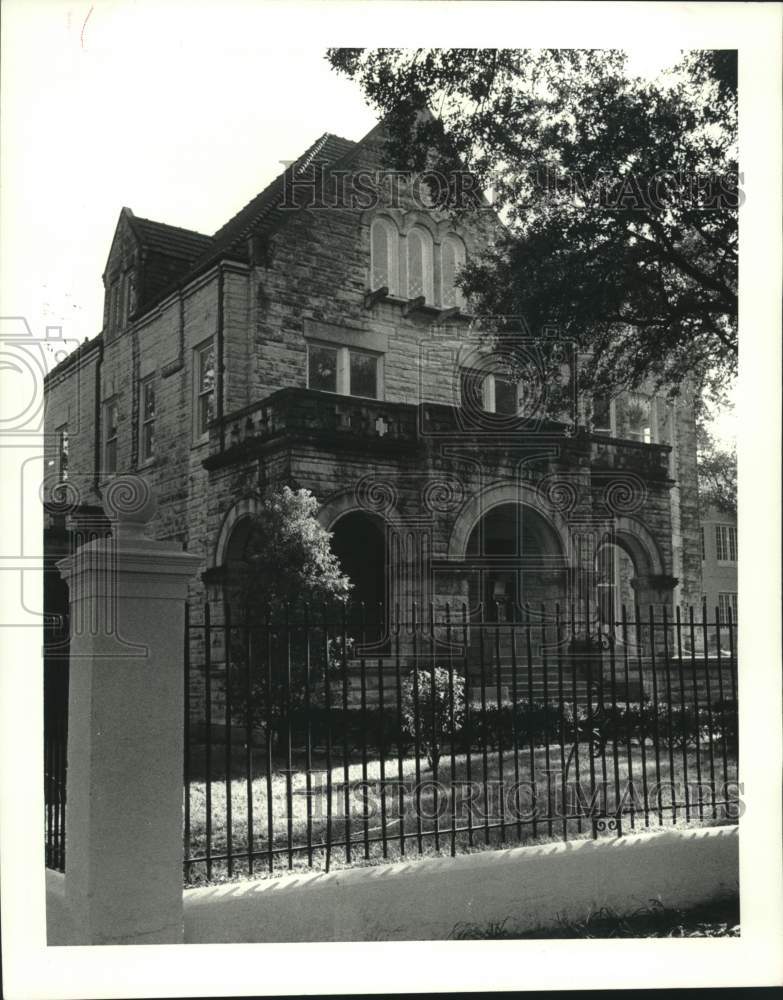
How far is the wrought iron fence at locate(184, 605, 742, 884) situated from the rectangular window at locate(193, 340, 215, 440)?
1142 millimetres

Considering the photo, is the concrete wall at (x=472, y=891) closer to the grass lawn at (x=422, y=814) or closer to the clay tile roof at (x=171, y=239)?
the grass lawn at (x=422, y=814)

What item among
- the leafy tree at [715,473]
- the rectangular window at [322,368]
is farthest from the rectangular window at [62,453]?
the leafy tree at [715,473]

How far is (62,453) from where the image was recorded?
5.31 metres

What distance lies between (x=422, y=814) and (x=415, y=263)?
325cm

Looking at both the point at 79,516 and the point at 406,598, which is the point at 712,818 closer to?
the point at 406,598

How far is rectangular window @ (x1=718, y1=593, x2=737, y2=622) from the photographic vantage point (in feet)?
18.7

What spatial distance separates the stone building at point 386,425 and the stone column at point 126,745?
1.53 metres

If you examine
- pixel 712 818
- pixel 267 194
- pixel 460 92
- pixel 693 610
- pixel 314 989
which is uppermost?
pixel 460 92

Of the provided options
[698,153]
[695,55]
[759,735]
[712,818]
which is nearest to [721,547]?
[759,735]

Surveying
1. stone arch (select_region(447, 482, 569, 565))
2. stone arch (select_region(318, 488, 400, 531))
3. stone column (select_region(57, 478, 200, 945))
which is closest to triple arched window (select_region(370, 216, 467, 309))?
stone arch (select_region(447, 482, 569, 565))

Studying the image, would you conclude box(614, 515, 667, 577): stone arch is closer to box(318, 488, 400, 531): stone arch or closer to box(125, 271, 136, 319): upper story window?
box(318, 488, 400, 531): stone arch

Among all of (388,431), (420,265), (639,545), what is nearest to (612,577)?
(639,545)

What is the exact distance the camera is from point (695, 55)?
18.2 feet

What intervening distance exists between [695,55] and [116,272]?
11.2ft
